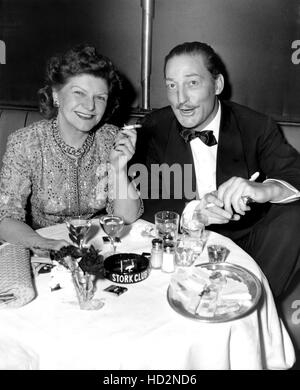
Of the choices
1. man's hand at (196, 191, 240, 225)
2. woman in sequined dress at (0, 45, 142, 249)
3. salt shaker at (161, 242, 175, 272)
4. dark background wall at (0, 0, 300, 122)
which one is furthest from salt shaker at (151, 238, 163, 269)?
dark background wall at (0, 0, 300, 122)

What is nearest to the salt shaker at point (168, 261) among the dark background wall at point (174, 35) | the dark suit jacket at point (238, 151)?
the dark suit jacket at point (238, 151)

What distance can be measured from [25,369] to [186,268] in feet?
2.35

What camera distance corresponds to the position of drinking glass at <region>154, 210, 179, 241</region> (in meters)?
1.94

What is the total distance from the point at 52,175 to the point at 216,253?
1.21 metres

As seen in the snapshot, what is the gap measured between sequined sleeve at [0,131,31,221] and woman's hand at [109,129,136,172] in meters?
0.51

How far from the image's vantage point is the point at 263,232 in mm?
2391

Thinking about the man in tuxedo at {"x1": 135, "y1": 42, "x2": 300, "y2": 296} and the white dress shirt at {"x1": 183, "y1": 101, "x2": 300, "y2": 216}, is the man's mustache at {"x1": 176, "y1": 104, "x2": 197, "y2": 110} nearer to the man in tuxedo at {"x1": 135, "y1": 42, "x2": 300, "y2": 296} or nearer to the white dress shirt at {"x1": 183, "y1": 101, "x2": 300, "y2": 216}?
the man in tuxedo at {"x1": 135, "y1": 42, "x2": 300, "y2": 296}

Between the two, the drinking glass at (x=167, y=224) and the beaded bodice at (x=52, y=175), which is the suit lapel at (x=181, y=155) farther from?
the drinking glass at (x=167, y=224)

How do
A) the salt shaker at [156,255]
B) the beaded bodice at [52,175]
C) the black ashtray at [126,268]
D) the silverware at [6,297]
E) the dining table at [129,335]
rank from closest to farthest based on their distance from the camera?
the dining table at [129,335] < the silverware at [6,297] < the black ashtray at [126,268] < the salt shaker at [156,255] < the beaded bodice at [52,175]

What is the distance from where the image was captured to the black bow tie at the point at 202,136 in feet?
8.41

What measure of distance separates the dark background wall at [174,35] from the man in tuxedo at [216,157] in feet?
1.92

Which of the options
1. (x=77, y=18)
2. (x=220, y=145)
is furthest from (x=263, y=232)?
(x=77, y=18)
